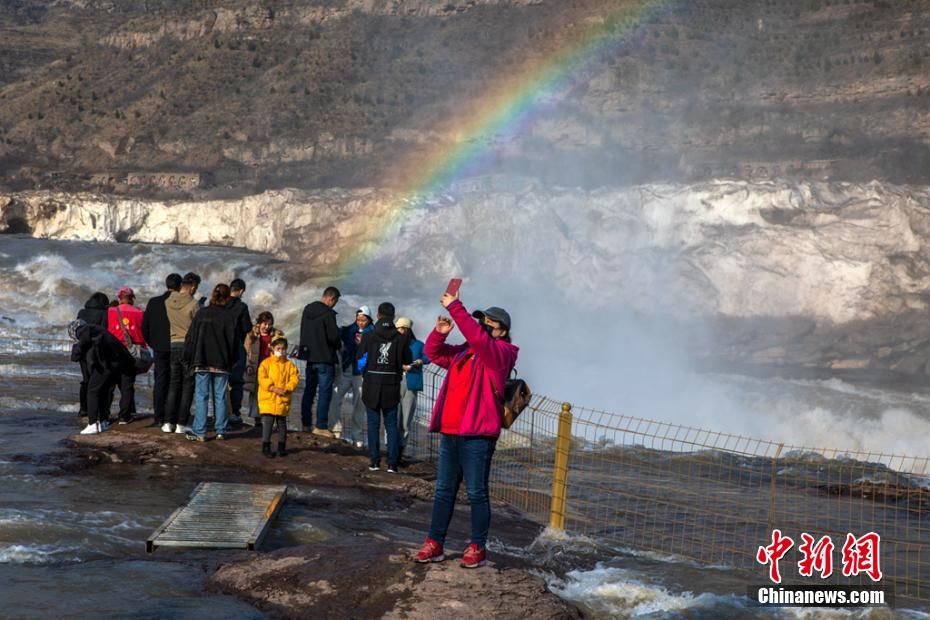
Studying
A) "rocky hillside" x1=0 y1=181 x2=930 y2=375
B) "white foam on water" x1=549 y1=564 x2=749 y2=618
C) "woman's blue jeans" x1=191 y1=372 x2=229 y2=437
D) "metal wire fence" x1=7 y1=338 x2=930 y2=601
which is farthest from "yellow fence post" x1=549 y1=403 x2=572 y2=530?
"rocky hillside" x1=0 y1=181 x2=930 y2=375

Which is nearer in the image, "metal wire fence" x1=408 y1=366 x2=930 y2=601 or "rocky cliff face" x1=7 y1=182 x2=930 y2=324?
"metal wire fence" x1=408 y1=366 x2=930 y2=601

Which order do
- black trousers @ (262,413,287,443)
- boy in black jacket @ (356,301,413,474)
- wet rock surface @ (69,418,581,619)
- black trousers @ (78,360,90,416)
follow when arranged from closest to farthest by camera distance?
wet rock surface @ (69,418,581,619), boy in black jacket @ (356,301,413,474), black trousers @ (262,413,287,443), black trousers @ (78,360,90,416)

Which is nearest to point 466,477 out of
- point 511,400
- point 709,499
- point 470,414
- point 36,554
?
point 470,414

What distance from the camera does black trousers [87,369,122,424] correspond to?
11453mm

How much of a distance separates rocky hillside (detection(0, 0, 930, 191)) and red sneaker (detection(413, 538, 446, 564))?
142 feet

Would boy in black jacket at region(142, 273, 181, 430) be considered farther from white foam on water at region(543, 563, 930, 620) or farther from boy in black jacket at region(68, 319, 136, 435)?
white foam on water at region(543, 563, 930, 620)

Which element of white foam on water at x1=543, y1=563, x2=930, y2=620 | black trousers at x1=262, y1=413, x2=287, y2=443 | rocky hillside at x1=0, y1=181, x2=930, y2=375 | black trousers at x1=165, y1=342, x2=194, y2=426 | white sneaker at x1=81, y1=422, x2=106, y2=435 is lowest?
white foam on water at x1=543, y1=563, x2=930, y2=620

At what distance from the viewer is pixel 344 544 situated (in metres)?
7.56

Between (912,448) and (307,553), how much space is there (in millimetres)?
19274

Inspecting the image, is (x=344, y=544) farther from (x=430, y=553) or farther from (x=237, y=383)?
(x=237, y=383)

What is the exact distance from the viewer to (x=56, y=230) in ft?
179

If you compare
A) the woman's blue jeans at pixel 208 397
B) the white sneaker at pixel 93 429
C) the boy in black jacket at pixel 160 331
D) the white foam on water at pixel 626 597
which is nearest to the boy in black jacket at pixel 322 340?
the woman's blue jeans at pixel 208 397

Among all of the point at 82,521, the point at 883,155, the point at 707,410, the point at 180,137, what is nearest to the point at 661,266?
the point at 707,410

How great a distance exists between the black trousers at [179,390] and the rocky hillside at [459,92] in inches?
1595
